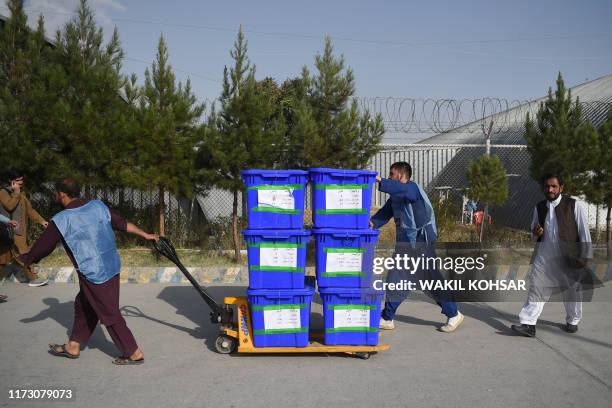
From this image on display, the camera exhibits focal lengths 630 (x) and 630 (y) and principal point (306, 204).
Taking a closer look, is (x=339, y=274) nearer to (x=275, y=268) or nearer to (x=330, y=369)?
(x=275, y=268)

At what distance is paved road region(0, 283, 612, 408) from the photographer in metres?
4.88

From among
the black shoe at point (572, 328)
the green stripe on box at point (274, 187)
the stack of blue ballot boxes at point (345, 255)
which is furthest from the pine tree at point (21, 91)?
the black shoe at point (572, 328)

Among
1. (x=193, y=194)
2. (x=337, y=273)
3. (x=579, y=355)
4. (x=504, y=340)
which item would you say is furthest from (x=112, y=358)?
(x=193, y=194)

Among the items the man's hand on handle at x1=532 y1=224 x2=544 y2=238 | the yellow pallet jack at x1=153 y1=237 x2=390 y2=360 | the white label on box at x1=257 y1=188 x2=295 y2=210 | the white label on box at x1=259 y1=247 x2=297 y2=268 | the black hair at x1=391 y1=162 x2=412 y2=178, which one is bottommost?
the yellow pallet jack at x1=153 y1=237 x2=390 y2=360

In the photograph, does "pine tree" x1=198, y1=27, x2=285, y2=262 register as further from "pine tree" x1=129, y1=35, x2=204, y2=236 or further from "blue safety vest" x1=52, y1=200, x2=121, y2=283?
"blue safety vest" x1=52, y1=200, x2=121, y2=283

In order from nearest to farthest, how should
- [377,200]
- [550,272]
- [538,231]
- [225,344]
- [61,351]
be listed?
[61,351] < [225,344] < [550,272] < [538,231] < [377,200]

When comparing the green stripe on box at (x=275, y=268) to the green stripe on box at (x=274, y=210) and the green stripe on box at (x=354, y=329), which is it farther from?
the green stripe on box at (x=354, y=329)

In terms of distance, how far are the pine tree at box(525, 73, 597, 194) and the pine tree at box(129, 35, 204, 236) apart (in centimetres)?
615

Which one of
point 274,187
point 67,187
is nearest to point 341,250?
point 274,187

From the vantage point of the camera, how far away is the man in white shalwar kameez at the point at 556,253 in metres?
6.70

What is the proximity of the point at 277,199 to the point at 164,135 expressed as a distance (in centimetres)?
509

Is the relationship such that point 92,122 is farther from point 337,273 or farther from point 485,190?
point 485,190

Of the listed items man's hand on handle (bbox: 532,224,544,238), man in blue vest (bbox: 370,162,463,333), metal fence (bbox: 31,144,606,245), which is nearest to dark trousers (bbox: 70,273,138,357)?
man in blue vest (bbox: 370,162,463,333)

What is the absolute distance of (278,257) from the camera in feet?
19.6
